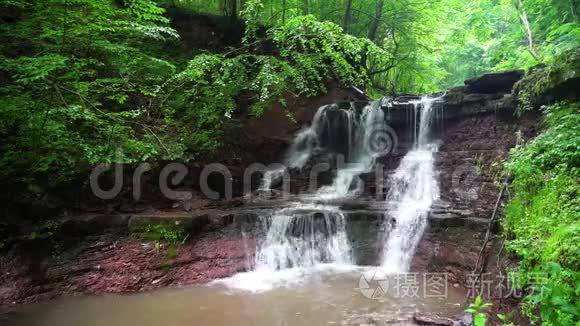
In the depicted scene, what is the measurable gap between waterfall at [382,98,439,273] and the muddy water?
124 centimetres

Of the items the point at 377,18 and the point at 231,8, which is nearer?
the point at 231,8

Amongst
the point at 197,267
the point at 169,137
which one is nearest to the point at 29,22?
the point at 169,137

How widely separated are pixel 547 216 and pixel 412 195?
16.6 ft

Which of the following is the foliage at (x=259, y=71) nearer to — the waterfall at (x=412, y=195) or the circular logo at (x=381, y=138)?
the waterfall at (x=412, y=195)

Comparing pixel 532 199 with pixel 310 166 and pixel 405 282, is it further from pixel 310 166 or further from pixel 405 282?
pixel 310 166

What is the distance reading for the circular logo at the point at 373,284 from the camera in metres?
5.76

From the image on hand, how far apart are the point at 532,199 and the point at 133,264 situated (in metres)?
6.87

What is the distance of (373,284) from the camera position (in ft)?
20.4

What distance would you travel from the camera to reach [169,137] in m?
8.90

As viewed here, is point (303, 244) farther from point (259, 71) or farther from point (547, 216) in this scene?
point (547, 216)

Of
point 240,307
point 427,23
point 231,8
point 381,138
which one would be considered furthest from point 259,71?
point 427,23

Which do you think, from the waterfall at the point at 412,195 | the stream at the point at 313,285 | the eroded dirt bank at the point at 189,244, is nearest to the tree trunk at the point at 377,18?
the waterfall at the point at 412,195

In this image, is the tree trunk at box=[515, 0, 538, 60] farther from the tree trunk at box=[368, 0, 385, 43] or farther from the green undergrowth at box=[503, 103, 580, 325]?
the green undergrowth at box=[503, 103, 580, 325]

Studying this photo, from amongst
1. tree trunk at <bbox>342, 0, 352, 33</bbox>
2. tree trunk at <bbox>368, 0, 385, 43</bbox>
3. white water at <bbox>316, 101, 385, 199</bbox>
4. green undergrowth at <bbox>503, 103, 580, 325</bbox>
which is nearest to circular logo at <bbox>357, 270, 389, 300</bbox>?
green undergrowth at <bbox>503, 103, 580, 325</bbox>
